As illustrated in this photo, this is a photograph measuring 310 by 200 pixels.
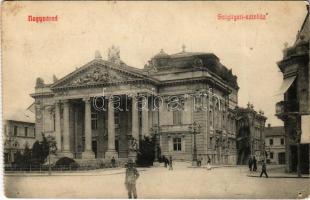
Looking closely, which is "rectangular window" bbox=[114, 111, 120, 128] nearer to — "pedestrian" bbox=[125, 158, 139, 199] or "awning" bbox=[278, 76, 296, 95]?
"pedestrian" bbox=[125, 158, 139, 199]

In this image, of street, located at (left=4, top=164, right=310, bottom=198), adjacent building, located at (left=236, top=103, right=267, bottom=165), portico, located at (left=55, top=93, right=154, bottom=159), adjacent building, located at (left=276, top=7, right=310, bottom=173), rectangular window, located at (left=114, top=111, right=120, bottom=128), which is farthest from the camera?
rectangular window, located at (left=114, top=111, right=120, bottom=128)

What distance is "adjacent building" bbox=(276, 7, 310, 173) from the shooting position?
8930 mm

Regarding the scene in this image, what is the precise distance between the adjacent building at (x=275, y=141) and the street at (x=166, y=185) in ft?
1.15

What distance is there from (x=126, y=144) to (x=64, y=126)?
1201 millimetres

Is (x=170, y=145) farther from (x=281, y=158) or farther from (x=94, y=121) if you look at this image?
(x=281, y=158)

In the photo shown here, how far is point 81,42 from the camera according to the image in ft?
30.8

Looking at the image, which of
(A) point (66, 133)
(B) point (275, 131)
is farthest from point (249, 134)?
(A) point (66, 133)

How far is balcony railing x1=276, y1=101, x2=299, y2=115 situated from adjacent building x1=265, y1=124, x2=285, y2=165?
11.1 inches

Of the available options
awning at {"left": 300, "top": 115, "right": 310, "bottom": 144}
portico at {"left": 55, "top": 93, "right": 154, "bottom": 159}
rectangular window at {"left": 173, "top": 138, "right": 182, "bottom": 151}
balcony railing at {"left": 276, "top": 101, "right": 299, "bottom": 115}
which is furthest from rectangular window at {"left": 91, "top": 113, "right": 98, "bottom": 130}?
awning at {"left": 300, "top": 115, "right": 310, "bottom": 144}

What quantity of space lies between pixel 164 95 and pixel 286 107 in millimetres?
2035

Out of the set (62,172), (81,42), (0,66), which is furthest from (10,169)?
(81,42)

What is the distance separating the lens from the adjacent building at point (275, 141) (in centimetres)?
924

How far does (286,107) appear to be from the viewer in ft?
30.2

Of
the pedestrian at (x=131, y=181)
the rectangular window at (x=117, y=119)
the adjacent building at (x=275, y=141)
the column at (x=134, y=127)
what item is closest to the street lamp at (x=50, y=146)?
the rectangular window at (x=117, y=119)
